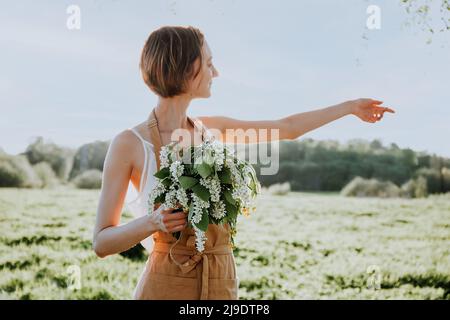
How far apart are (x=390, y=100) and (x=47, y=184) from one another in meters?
3.52

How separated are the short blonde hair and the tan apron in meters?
0.46

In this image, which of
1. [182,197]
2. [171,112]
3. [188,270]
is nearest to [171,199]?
[182,197]

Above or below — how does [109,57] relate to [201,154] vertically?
above

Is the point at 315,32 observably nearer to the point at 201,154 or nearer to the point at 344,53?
the point at 344,53

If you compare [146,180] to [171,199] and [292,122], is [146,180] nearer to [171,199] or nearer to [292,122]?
[171,199]

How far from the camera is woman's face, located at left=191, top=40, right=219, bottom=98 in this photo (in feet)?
5.16

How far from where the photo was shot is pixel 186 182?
4.38 ft

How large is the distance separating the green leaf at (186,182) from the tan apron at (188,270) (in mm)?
194

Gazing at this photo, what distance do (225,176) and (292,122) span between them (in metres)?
0.62

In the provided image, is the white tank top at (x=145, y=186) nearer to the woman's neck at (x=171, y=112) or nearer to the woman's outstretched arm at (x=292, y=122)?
the woman's neck at (x=171, y=112)

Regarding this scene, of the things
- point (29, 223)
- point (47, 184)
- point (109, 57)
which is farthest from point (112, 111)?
point (29, 223)

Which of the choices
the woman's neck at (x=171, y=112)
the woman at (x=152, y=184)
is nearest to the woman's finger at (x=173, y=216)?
the woman at (x=152, y=184)

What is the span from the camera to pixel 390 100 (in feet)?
16.5
